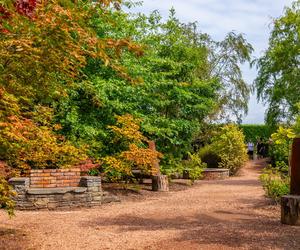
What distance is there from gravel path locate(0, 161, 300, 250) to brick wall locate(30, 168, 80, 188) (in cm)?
109

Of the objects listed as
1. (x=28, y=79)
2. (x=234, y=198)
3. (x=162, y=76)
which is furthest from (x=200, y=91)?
(x=28, y=79)

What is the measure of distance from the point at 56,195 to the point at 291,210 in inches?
213

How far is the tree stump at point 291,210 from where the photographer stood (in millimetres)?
7668

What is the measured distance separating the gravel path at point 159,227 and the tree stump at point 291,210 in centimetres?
17

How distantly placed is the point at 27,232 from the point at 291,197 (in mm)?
4467

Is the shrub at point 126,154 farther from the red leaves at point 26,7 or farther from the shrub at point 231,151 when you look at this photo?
the shrub at point 231,151

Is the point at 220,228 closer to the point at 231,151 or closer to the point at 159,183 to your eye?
the point at 159,183

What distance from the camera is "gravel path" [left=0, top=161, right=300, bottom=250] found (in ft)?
21.3

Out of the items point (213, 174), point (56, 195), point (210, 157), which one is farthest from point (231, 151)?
point (56, 195)

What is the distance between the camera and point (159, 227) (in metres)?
7.84

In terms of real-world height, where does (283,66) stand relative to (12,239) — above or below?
above

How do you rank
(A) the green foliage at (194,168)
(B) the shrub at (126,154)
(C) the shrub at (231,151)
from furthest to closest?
1. (C) the shrub at (231,151)
2. (A) the green foliage at (194,168)
3. (B) the shrub at (126,154)

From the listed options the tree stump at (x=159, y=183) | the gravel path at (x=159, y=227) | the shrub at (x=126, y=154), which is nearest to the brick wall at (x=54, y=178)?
the gravel path at (x=159, y=227)

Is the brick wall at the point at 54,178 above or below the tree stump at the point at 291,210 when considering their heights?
above
